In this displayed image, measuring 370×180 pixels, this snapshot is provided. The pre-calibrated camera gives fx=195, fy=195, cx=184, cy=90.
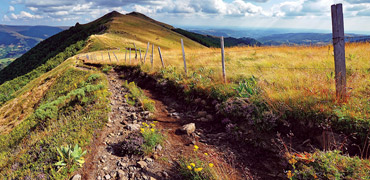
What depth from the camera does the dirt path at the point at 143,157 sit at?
4102 millimetres

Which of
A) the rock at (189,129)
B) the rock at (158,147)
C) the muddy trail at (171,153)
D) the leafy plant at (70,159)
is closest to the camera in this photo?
the muddy trail at (171,153)

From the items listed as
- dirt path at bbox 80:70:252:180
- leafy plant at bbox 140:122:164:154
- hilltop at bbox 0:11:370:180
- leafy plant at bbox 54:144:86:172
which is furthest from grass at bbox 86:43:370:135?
leafy plant at bbox 54:144:86:172

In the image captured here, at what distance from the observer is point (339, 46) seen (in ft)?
15.6

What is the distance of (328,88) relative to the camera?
5.22m

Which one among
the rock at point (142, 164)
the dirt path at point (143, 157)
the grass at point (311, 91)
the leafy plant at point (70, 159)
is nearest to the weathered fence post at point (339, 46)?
the grass at point (311, 91)

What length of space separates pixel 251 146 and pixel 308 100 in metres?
1.85

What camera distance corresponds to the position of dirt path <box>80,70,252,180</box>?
4.10 meters

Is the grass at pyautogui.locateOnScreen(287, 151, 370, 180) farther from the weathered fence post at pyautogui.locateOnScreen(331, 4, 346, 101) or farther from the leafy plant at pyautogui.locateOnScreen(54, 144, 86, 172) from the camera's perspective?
the leafy plant at pyautogui.locateOnScreen(54, 144, 86, 172)

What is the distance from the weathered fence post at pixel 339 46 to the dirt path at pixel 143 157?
320 centimetres

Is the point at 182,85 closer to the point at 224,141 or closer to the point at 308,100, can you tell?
the point at 224,141

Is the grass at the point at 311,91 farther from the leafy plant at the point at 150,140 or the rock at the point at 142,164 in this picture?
the rock at the point at 142,164

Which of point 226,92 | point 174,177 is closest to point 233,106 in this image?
point 226,92

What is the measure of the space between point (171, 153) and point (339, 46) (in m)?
4.86

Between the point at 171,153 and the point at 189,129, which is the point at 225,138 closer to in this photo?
the point at 189,129
